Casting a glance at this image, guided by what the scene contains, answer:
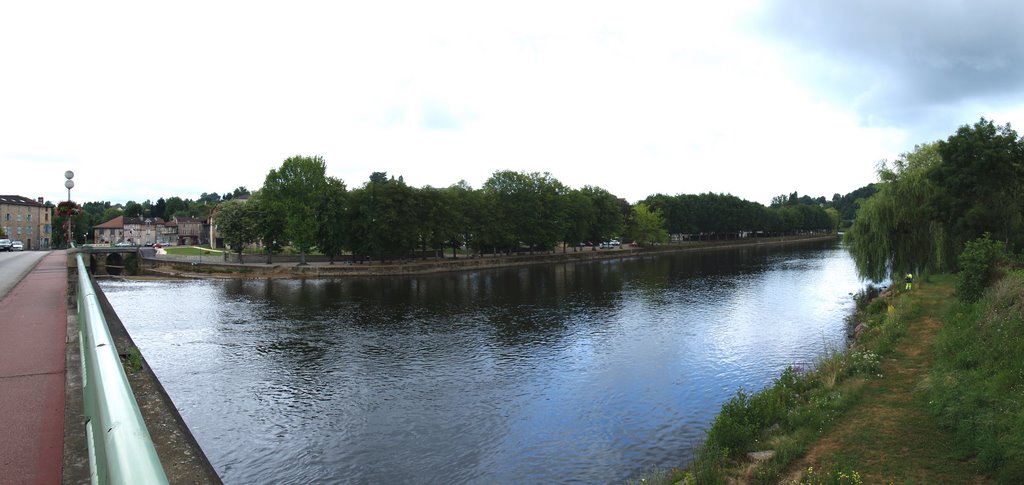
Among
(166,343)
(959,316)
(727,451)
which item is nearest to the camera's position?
(727,451)

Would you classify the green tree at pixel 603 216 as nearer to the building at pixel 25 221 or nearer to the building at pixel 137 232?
the building at pixel 25 221

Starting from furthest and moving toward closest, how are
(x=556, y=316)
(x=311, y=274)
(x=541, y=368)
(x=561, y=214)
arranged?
(x=561, y=214) → (x=311, y=274) → (x=556, y=316) → (x=541, y=368)

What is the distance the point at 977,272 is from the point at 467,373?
897 inches

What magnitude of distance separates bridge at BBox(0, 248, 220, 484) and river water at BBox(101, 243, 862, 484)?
5.96 meters

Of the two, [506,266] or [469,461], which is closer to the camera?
[469,461]

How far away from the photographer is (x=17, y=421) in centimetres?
777

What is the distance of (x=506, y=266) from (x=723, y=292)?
1642 inches

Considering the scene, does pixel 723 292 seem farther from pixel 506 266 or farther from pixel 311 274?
pixel 311 274

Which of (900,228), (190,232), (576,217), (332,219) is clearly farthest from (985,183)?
(190,232)

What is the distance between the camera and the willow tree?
39531 millimetres

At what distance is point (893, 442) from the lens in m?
12.9

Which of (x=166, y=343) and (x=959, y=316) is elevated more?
(x=959, y=316)

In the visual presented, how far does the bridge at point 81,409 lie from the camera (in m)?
3.17

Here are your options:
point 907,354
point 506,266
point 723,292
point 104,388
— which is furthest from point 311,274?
point 104,388
